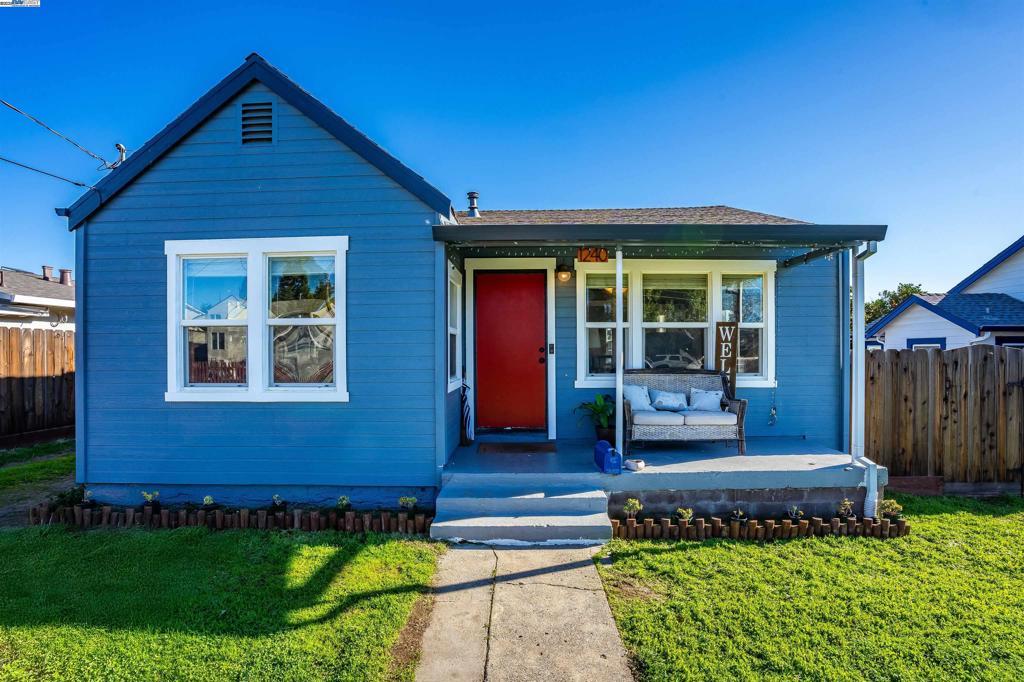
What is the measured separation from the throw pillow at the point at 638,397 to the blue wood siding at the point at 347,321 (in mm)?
2426

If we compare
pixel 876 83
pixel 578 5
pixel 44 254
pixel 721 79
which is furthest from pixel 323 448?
pixel 44 254

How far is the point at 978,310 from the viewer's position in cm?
1188

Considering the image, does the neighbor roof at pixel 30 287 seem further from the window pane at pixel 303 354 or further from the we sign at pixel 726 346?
the we sign at pixel 726 346

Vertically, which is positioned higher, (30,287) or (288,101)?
(288,101)

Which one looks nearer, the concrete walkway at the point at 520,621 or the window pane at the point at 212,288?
the concrete walkway at the point at 520,621

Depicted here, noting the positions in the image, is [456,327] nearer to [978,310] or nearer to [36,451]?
[36,451]

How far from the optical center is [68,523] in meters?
4.73

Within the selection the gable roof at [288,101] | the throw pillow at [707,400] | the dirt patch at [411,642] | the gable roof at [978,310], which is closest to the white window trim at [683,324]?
the throw pillow at [707,400]

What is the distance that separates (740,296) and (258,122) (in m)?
6.11

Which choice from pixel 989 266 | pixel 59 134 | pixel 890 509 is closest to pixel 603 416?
pixel 890 509

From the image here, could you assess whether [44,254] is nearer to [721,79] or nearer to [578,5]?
[578,5]

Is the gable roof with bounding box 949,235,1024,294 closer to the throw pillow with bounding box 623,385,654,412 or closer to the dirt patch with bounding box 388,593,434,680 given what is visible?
the throw pillow with bounding box 623,385,654,412

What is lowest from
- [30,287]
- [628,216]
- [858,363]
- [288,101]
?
[858,363]

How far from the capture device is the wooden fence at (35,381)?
8188 mm
